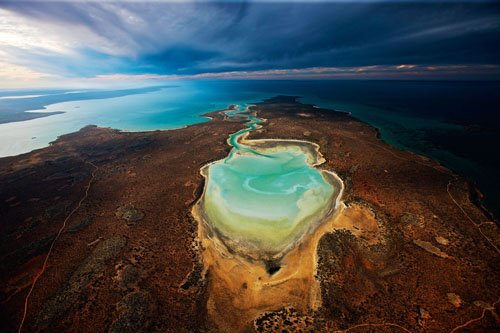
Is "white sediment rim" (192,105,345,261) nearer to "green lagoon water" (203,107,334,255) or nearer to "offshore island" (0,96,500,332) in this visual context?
"offshore island" (0,96,500,332)

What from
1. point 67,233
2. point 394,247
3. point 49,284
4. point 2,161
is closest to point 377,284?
point 394,247

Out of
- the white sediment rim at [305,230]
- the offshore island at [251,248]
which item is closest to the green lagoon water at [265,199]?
the offshore island at [251,248]

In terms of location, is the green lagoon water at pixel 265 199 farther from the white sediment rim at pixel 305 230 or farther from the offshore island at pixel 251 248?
the white sediment rim at pixel 305 230

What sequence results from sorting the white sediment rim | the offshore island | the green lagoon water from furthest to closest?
the green lagoon water, the white sediment rim, the offshore island

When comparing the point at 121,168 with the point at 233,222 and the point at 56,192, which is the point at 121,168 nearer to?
the point at 56,192

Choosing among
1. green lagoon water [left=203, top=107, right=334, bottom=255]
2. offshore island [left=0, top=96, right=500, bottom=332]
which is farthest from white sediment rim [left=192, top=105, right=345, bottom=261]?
green lagoon water [left=203, top=107, right=334, bottom=255]

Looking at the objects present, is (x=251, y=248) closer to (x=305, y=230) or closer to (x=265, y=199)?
(x=305, y=230)
